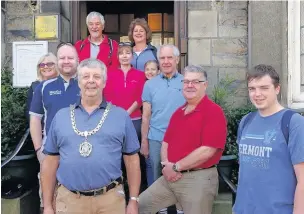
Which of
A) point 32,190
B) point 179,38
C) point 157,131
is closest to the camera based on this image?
point 157,131

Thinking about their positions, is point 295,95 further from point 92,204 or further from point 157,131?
point 92,204

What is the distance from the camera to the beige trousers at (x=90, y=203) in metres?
3.27

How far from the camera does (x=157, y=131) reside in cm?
459

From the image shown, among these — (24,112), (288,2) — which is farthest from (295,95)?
(24,112)

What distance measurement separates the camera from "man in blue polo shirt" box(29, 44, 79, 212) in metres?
4.12

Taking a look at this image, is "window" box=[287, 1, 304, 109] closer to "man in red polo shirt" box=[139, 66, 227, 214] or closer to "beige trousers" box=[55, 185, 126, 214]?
"man in red polo shirt" box=[139, 66, 227, 214]

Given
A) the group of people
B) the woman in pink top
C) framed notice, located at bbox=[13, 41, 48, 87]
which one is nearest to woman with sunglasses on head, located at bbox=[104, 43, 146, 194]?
the woman in pink top

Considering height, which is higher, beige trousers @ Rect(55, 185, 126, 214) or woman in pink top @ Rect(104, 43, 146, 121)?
woman in pink top @ Rect(104, 43, 146, 121)

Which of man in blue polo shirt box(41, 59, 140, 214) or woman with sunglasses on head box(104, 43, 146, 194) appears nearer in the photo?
man in blue polo shirt box(41, 59, 140, 214)

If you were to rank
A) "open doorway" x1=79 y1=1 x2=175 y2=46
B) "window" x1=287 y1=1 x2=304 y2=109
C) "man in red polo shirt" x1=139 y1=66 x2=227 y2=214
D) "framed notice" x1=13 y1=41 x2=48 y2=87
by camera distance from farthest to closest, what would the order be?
"open doorway" x1=79 y1=1 x2=175 y2=46
"framed notice" x1=13 y1=41 x2=48 y2=87
"window" x1=287 y1=1 x2=304 y2=109
"man in red polo shirt" x1=139 y1=66 x2=227 y2=214

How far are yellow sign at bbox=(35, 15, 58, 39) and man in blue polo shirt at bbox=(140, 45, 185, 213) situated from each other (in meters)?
2.66

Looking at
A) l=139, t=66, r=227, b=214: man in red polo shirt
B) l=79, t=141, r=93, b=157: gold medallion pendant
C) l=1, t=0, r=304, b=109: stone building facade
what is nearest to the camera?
l=79, t=141, r=93, b=157: gold medallion pendant

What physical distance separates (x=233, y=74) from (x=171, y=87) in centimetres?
246

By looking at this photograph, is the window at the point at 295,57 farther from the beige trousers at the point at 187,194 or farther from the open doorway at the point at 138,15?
the open doorway at the point at 138,15
